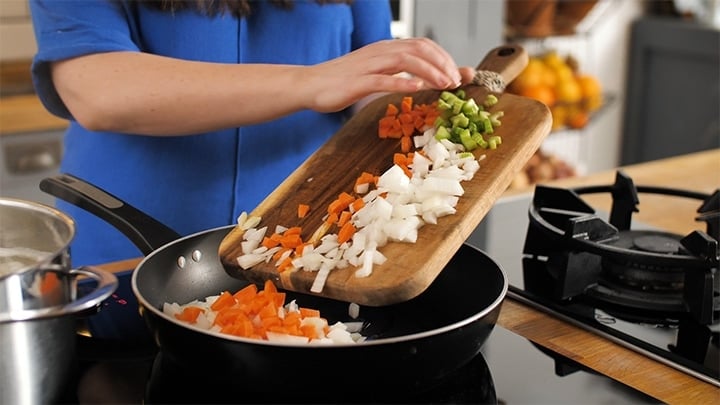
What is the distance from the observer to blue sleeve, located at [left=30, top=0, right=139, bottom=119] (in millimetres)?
1033

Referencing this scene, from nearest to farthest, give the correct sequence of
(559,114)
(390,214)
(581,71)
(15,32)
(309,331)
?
(309,331), (390,214), (15,32), (559,114), (581,71)

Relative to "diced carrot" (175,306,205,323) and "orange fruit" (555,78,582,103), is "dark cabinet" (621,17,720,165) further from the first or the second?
"diced carrot" (175,306,205,323)

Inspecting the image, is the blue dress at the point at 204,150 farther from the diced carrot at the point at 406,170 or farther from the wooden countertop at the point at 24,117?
the wooden countertop at the point at 24,117

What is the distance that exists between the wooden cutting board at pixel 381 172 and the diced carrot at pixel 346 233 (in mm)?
44

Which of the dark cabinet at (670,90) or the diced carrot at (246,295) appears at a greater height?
the diced carrot at (246,295)

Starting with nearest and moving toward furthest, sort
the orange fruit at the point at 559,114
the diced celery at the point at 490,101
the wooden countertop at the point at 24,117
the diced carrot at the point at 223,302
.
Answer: the diced carrot at the point at 223,302 → the diced celery at the point at 490,101 → the wooden countertop at the point at 24,117 → the orange fruit at the point at 559,114

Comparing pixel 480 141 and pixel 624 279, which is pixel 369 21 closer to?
pixel 480 141

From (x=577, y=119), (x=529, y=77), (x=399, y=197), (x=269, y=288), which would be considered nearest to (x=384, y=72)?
(x=399, y=197)

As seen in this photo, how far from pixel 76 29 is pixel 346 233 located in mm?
440

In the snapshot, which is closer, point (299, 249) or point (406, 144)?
point (299, 249)

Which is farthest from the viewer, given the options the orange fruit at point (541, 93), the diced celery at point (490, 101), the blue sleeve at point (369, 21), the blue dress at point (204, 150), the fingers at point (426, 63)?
the orange fruit at point (541, 93)

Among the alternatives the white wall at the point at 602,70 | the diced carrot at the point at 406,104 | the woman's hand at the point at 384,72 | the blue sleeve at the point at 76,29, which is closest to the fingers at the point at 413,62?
the woman's hand at the point at 384,72

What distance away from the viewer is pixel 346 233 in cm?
86

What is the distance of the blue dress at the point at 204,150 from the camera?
118cm
